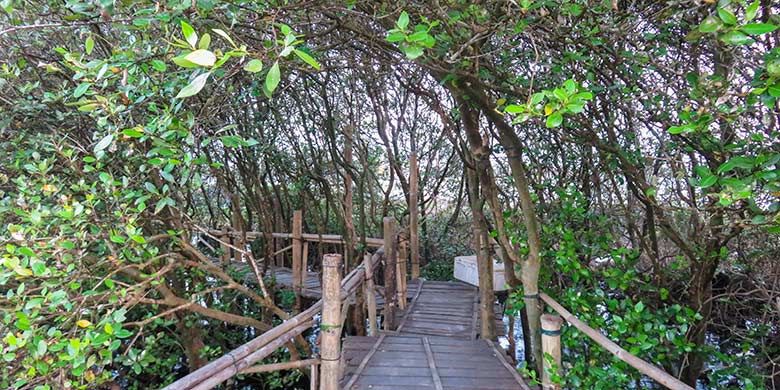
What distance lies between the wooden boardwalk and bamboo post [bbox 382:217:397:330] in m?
0.16

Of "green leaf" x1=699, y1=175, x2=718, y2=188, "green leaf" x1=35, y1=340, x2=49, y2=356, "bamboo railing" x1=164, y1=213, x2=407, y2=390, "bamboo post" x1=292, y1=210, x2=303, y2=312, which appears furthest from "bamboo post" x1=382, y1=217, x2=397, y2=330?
"green leaf" x1=699, y1=175, x2=718, y2=188

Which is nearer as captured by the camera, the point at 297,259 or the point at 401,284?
the point at 401,284

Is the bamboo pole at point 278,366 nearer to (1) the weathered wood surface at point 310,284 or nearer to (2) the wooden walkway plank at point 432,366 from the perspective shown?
(2) the wooden walkway plank at point 432,366

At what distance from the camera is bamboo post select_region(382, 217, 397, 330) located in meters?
4.19

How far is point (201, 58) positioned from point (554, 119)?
2.83 ft

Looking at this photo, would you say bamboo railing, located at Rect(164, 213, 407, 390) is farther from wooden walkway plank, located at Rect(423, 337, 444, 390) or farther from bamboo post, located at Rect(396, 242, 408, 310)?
bamboo post, located at Rect(396, 242, 408, 310)

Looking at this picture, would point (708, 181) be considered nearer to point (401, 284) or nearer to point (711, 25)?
point (711, 25)

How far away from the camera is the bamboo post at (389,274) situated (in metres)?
4.19

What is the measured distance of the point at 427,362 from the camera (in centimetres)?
301

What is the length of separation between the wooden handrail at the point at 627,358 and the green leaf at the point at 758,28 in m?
1.06

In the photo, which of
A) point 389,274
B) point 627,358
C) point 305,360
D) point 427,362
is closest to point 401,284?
point 389,274

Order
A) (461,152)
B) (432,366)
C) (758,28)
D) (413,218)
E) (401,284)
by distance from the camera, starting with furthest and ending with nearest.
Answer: (413,218), (401,284), (461,152), (432,366), (758,28)

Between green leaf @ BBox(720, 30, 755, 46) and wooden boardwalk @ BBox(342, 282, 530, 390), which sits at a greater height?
green leaf @ BBox(720, 30, 755, 46)

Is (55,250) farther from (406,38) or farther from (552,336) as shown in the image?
(552,336)
